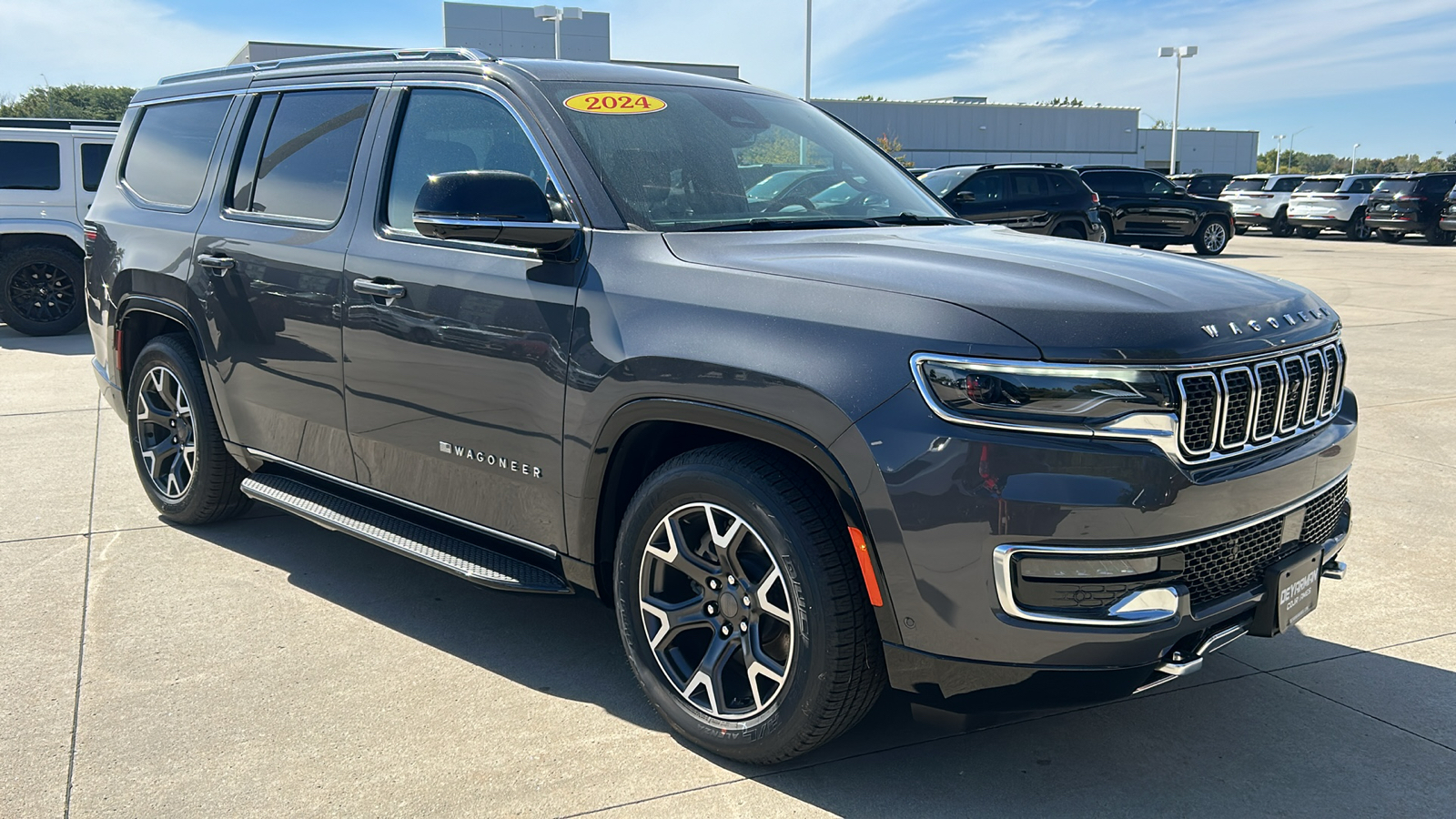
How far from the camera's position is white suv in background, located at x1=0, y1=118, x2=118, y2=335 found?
12352 millimetres

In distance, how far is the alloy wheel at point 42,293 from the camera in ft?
40.7

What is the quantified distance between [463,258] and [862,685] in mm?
1780

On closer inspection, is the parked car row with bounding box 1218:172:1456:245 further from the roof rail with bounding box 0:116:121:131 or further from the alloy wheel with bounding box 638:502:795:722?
the alloy wheel with bounding box 638:502:795:722

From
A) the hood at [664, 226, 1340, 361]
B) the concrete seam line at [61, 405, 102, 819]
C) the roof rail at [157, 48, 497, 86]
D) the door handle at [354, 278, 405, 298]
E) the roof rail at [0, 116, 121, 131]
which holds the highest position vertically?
the roof rail at [0, 116, 121, 131]

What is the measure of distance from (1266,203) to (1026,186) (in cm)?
1589

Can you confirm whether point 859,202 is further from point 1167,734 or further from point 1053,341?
point 1167,734

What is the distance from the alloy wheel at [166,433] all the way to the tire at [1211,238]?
70.5 feet

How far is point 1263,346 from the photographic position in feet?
9.44

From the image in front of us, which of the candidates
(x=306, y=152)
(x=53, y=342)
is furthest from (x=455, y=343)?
(x=53, y=342)

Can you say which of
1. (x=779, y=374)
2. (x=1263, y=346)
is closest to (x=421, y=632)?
(x=779, y=374)

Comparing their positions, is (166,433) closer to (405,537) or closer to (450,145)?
(405,537)

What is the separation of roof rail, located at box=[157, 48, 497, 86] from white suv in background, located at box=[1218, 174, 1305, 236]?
96.0 ft

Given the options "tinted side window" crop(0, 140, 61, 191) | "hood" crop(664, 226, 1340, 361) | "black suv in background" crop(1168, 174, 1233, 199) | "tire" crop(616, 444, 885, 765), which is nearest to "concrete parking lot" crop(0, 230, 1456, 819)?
"tire" crop(616, 444, 885, 765)

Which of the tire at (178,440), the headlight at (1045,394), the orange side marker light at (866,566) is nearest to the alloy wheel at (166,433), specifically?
the tire at (178,440)
